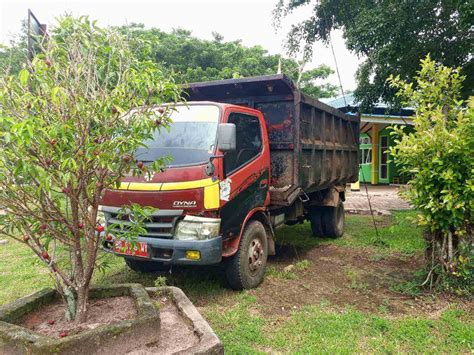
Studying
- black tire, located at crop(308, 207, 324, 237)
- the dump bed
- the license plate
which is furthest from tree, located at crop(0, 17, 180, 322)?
black tire, located at crop(308, 207, 324, 237)

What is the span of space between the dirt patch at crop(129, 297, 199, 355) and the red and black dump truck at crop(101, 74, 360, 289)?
23.9 inches

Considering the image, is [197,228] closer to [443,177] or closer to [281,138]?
[281,138]

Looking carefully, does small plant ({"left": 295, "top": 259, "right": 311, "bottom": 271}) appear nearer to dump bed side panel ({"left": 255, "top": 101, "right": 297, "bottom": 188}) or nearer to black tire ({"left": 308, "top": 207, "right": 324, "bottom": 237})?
dump bed side panel ({"left": 255, "top": 101, "right": 297, "bottom": 188})

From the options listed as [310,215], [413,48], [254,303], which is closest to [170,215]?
[254,303]

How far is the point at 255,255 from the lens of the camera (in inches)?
176

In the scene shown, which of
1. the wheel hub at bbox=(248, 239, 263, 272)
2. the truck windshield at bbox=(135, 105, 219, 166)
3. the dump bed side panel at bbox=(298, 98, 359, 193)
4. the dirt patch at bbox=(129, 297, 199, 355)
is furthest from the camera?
the dump bed side panel at bbox=(298, 98, 359, 193)

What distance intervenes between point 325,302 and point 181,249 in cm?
168

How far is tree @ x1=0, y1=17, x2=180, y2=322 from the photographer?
6.93 ft

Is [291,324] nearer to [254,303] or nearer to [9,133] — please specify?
[254,303]

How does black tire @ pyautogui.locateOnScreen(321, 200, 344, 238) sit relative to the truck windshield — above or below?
below

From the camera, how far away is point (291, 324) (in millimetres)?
3504

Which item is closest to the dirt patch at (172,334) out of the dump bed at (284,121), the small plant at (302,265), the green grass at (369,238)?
the dump bed at (284,121)

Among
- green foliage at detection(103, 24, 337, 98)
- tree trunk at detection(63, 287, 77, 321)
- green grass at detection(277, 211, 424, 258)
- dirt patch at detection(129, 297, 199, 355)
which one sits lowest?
green grass at detection(277, 211, 424, 258)

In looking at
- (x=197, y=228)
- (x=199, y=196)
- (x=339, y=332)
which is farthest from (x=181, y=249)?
→ (x=339, y=332)
